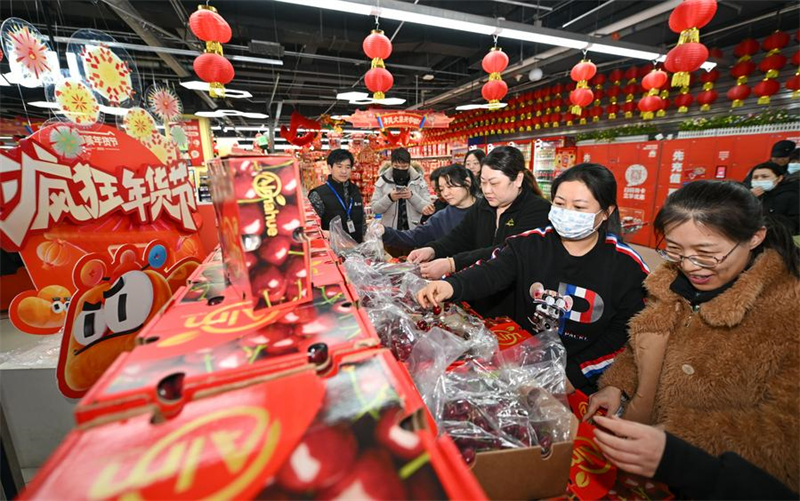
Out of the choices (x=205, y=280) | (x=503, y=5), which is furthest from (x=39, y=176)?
(x=503, y=5)

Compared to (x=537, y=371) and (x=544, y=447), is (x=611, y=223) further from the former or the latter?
(x=544, y=447)

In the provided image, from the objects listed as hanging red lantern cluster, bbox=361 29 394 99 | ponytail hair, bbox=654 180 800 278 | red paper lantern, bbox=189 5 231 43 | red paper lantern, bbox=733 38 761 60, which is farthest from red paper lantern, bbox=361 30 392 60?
red paper lantern, bbox=733 38 761 60

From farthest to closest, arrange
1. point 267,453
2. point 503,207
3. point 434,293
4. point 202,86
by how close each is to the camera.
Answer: point 202,86, point 503,207, point 434,293, point 267,453

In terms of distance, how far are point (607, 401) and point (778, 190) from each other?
557cm

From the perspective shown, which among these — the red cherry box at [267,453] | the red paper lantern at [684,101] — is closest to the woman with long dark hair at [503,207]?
the red cherry box at [267,453]

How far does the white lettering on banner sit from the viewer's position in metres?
1.89

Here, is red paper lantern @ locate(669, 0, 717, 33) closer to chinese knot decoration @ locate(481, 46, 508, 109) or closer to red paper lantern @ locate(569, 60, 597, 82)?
red paper lantern @ locate(569, 60, 597, 82)

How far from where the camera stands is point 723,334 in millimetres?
1070

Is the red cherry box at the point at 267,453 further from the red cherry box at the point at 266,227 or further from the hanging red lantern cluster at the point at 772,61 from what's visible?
the hanging red lantern cluster at the point at 772,61

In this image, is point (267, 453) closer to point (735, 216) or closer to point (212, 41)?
point (735, 216)

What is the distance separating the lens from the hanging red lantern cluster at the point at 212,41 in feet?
12.1

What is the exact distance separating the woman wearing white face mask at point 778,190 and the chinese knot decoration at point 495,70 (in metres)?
3.93

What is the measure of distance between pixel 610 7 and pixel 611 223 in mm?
7752

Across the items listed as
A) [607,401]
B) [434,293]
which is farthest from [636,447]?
[434,293]
